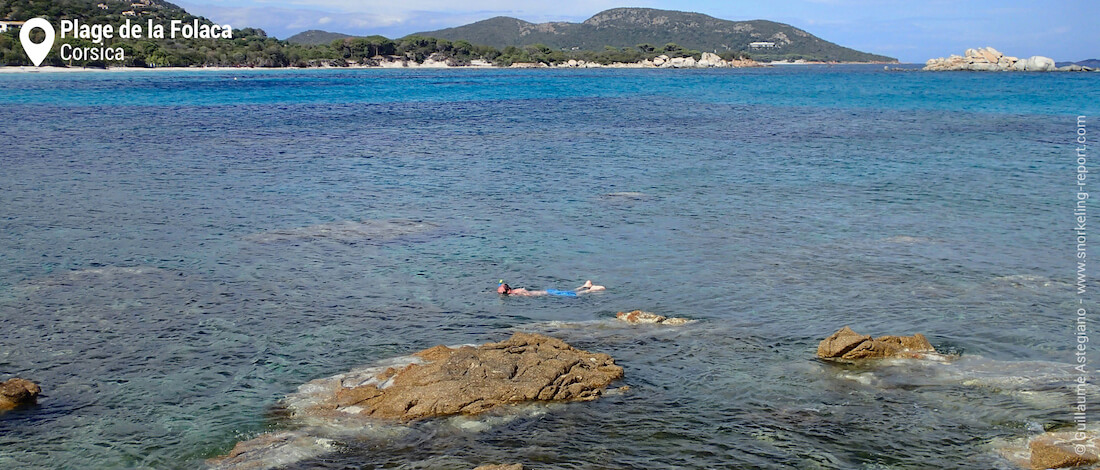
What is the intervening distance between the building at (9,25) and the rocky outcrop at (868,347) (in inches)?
7255

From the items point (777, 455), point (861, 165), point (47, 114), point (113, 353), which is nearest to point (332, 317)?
point (113, 353)

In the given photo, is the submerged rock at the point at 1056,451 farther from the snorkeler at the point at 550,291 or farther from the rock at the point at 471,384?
the snorkeler at the point at 550,291

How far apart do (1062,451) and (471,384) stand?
861 centimetres

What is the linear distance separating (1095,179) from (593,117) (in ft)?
135

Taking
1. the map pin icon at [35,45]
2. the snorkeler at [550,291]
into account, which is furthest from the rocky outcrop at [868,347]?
the map pin icon at [35,45]

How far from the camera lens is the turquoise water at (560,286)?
13008mm

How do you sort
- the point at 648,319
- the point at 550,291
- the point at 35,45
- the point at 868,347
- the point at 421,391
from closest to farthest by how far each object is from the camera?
1. the point at 421,391
2. the point at 868,347
3. the point at 648,319
4. the point at 550,291
5. the point at 35,45

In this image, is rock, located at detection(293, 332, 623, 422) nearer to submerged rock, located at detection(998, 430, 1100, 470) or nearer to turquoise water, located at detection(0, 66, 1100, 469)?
turquoise water, located at detection(0, 66, 1100, 469)

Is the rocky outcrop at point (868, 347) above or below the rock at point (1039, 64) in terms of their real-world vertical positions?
below

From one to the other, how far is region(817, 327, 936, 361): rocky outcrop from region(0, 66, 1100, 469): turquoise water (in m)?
0.47

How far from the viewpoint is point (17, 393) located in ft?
45.5

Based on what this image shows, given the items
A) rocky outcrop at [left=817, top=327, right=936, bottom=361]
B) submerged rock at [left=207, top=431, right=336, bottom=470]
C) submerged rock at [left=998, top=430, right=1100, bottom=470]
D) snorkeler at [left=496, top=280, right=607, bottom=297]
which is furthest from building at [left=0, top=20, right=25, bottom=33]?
submerged rock at [left=998, top=430, right=1100, bottom=470]

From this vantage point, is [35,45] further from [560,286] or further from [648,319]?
[648,319]

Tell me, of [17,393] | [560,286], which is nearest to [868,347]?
[560,286]
